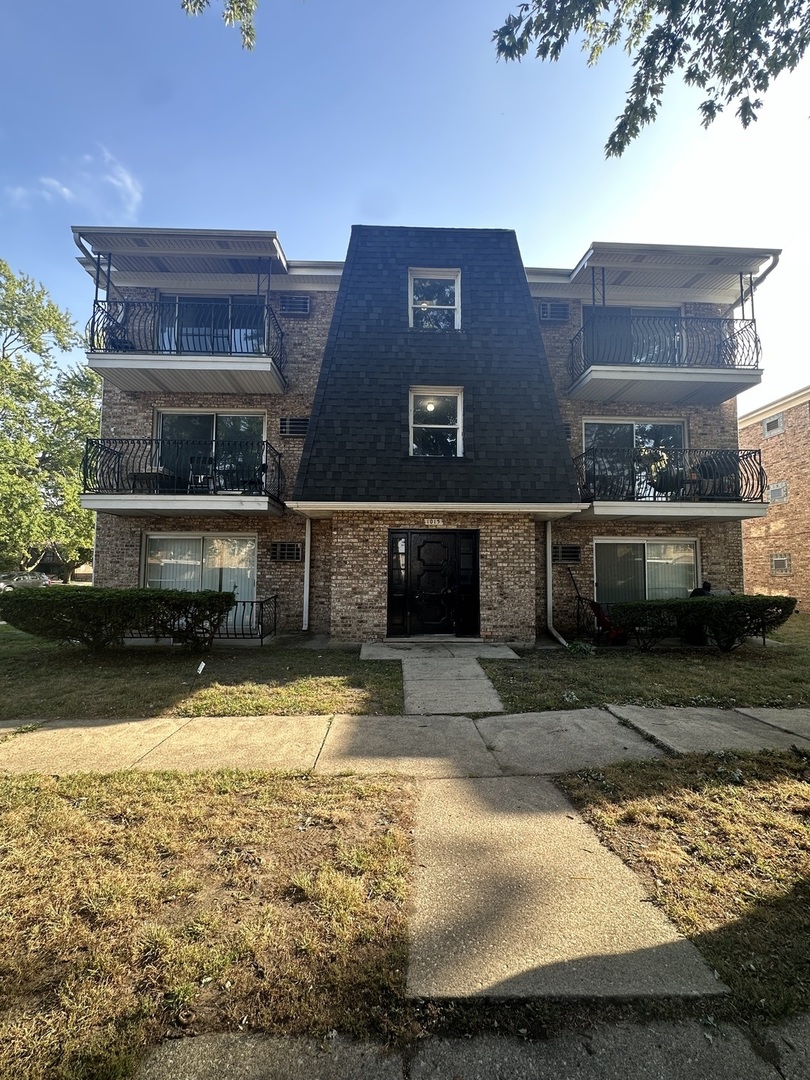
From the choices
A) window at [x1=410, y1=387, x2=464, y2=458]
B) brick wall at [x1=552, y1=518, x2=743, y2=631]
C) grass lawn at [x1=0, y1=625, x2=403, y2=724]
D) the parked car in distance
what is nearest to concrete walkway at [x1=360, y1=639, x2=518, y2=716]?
grass lawn at [x1=0, y1=625, x2=403, y2=724]

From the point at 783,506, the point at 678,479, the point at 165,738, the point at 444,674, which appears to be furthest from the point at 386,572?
the point at 783,506

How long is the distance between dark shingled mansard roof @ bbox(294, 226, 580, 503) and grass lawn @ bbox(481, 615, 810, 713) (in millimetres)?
3171

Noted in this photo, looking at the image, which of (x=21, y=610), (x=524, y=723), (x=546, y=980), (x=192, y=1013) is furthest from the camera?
(x=21, y=610)

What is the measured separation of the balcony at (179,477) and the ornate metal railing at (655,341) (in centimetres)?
780

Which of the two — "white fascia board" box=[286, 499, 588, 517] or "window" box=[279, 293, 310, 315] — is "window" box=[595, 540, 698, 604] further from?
"window" box=[279, 293, 310, 315]

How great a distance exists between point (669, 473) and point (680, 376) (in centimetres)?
214

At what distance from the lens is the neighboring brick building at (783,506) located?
16.5m

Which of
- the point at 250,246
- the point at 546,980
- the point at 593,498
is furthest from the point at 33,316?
the point at 546,980

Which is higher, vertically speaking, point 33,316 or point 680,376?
point 33,316

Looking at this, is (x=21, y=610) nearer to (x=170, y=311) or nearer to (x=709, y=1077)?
(x=170, y=311)

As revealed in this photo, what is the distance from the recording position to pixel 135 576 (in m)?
11.1

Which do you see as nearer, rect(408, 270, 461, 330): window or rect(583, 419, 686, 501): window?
→ rect(583, 419, 686, 501): window

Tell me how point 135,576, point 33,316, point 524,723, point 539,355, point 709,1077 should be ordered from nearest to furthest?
point 709,1077
point 524,723
point 539,355
point 135,576
point 33,316

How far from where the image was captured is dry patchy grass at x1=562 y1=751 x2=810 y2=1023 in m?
1.93
